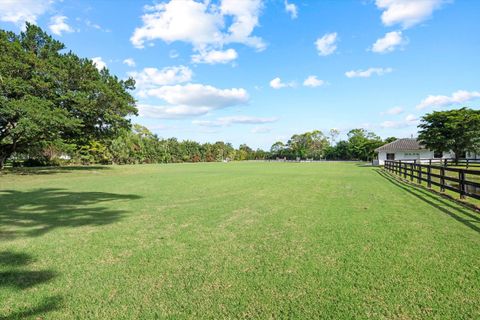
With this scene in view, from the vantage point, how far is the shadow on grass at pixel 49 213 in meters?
5.63

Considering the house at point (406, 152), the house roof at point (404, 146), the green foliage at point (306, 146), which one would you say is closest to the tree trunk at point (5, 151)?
the house at point (406, 152)

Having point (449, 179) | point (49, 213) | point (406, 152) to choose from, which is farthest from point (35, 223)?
point (406, 152)

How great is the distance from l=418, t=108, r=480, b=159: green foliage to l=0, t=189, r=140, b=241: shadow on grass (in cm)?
3390

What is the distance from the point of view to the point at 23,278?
328cm

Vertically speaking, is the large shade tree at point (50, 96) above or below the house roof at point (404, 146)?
above

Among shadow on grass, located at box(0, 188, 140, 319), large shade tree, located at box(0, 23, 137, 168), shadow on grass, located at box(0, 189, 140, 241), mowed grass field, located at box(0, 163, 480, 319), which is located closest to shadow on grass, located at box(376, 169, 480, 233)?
mowed grass field, located at box(0, 163, 480, 319)

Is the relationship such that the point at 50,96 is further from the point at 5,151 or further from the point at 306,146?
the point at 306,146

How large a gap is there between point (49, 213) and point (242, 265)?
5.95 metres

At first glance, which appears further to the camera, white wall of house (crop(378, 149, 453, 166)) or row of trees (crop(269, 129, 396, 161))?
row of trees (crop(269, 129, 396, 161))

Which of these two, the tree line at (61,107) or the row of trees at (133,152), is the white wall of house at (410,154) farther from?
the row of trees at (133,152)

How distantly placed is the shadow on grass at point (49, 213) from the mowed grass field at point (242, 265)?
2.4 inches

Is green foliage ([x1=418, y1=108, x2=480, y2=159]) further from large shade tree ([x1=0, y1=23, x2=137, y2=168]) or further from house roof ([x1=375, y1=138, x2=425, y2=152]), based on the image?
large shade tree ([x1=0, y1=23, x2=137, y2=168])

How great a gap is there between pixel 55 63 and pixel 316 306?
22759mm

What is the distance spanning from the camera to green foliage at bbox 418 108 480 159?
2920cm
